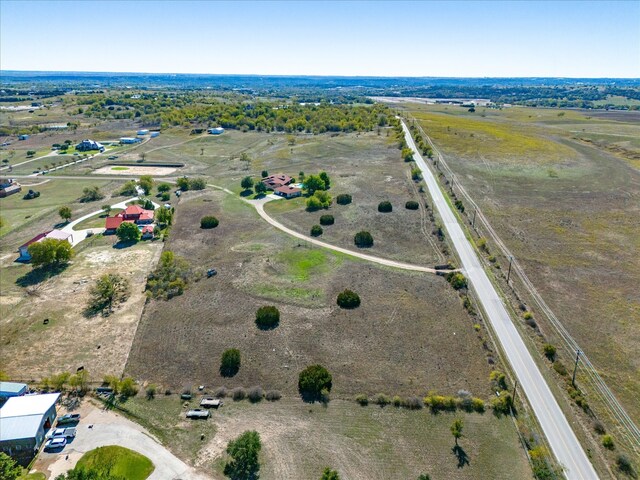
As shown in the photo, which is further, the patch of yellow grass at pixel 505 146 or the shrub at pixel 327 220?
the patch of yellow grass at pixel 505 146

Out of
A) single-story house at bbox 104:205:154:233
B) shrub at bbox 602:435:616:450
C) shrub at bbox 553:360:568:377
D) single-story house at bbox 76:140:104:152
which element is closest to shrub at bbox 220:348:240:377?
shrub at bbox 553:360:568:377

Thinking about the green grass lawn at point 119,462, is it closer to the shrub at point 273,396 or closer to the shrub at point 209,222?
the shrub at point 273,396

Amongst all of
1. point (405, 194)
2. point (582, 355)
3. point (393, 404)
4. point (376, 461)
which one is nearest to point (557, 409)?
point (582, 355)

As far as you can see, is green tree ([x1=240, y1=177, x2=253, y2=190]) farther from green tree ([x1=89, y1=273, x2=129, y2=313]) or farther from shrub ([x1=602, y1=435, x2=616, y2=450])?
shrub ([x1=602, y1=435, x2=616, y2=450])

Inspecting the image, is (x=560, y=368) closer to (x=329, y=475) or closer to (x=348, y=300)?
(x=348, y=300)

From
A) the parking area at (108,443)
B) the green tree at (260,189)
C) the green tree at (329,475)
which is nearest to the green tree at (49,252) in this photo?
the parking area at (108,443)

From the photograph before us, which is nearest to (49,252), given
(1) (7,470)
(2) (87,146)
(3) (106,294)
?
(3) (106,294)

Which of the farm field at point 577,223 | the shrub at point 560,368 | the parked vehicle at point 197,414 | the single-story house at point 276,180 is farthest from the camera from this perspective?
the single-story house at point 276,180
